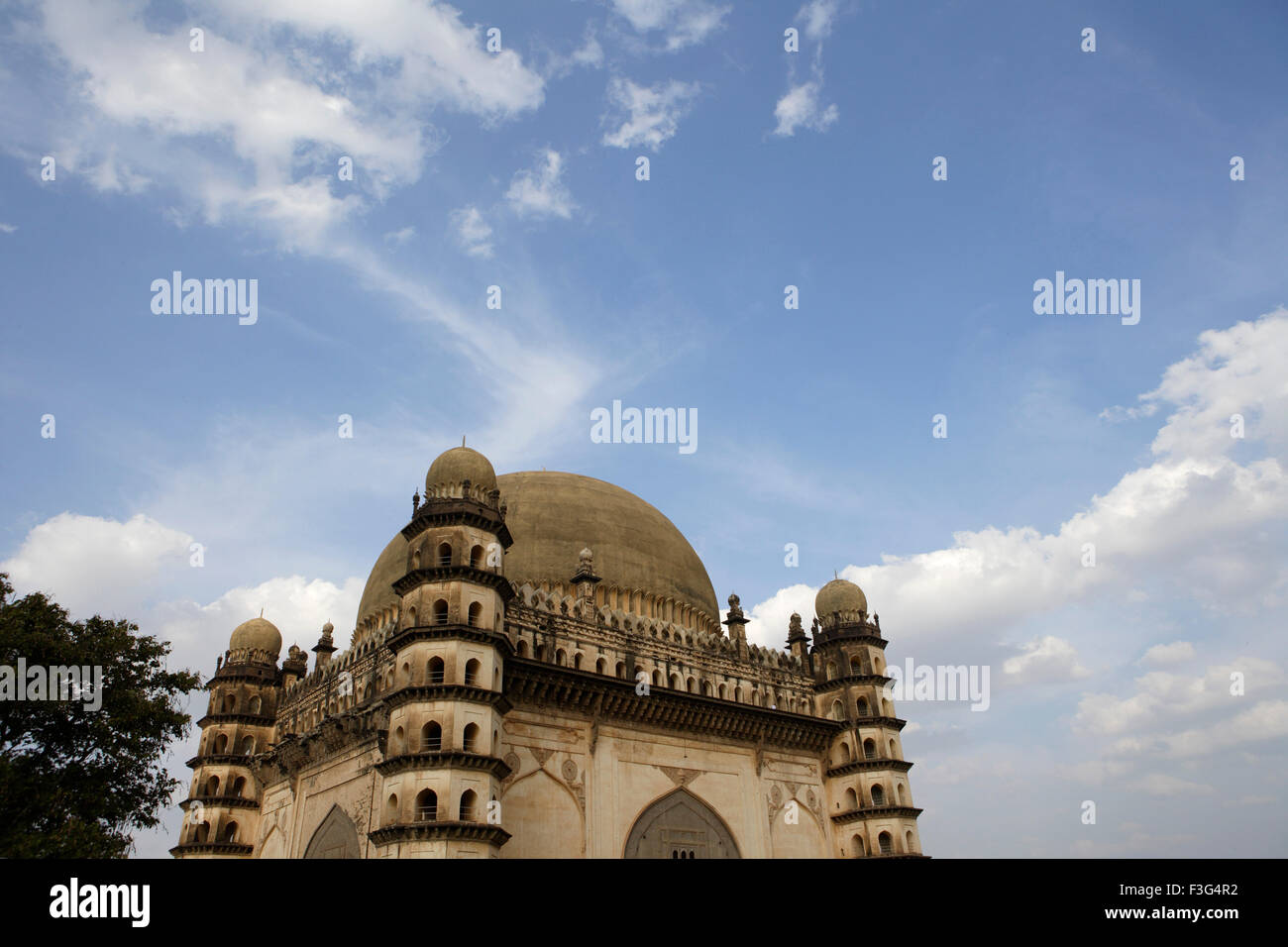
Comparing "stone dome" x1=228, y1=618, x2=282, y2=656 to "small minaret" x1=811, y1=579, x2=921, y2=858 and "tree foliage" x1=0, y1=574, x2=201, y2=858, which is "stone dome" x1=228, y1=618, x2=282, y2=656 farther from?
"small minaret" x1=811, y1=579, x2=921, y2=858

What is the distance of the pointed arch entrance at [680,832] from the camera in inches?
1240

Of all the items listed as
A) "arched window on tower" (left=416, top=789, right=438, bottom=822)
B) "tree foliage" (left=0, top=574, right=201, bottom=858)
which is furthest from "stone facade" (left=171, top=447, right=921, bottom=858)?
"tree foliage" (left=0, top=574, right=201, bottom=858)

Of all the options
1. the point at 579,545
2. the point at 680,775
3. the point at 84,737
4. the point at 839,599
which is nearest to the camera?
the point at 84,737

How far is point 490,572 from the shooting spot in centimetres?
2881

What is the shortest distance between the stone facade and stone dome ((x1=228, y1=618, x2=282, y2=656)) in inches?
3.8

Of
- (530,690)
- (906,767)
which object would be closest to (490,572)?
(530,690)

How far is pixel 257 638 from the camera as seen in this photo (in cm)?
3928

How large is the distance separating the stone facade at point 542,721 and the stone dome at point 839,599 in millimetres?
174

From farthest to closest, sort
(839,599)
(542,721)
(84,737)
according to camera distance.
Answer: (839,599) < (542,721) < (84,737)

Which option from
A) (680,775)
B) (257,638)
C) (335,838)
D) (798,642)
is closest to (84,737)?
(335,838)

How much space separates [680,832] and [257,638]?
20784 mm

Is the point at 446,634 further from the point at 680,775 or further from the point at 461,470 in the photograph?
the point at 680,775
